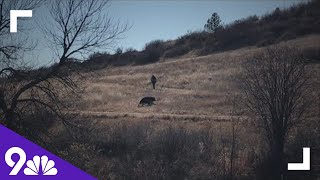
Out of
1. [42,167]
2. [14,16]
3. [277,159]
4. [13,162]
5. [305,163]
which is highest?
[14,16]

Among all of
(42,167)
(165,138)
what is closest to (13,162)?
(42,167)

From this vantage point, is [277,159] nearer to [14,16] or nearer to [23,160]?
[23,160]

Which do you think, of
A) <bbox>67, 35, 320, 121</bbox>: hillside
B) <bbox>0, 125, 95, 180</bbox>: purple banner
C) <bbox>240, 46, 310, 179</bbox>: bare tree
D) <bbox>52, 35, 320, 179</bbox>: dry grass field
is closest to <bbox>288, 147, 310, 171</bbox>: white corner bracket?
<bbox>240, 46, 310, 179</bbox>: bare tree

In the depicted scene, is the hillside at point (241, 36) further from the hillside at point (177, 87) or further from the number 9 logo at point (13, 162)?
the number 9 logo at point (13, 162)

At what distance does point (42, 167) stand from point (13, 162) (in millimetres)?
1061

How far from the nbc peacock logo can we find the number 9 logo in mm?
231

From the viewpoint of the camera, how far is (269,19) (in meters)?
60.8

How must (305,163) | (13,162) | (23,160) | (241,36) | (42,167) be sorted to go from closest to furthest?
(23,160) < (13,162) < (42,167) < (305,163) < (241,36)

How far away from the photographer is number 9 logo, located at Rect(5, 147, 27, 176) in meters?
16.5

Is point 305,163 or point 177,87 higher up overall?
point 177,87

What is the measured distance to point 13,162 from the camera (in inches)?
656

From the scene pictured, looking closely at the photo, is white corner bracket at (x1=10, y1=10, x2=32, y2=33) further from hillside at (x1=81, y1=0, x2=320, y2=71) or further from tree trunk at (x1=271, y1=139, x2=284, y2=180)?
hillside at (x1=81, y1=0, x2=320, y2=71)

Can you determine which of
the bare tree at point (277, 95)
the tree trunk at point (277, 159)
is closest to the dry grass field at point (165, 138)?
the tree trunk at point (277, 159)

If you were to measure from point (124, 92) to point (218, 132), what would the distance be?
52.5ft
